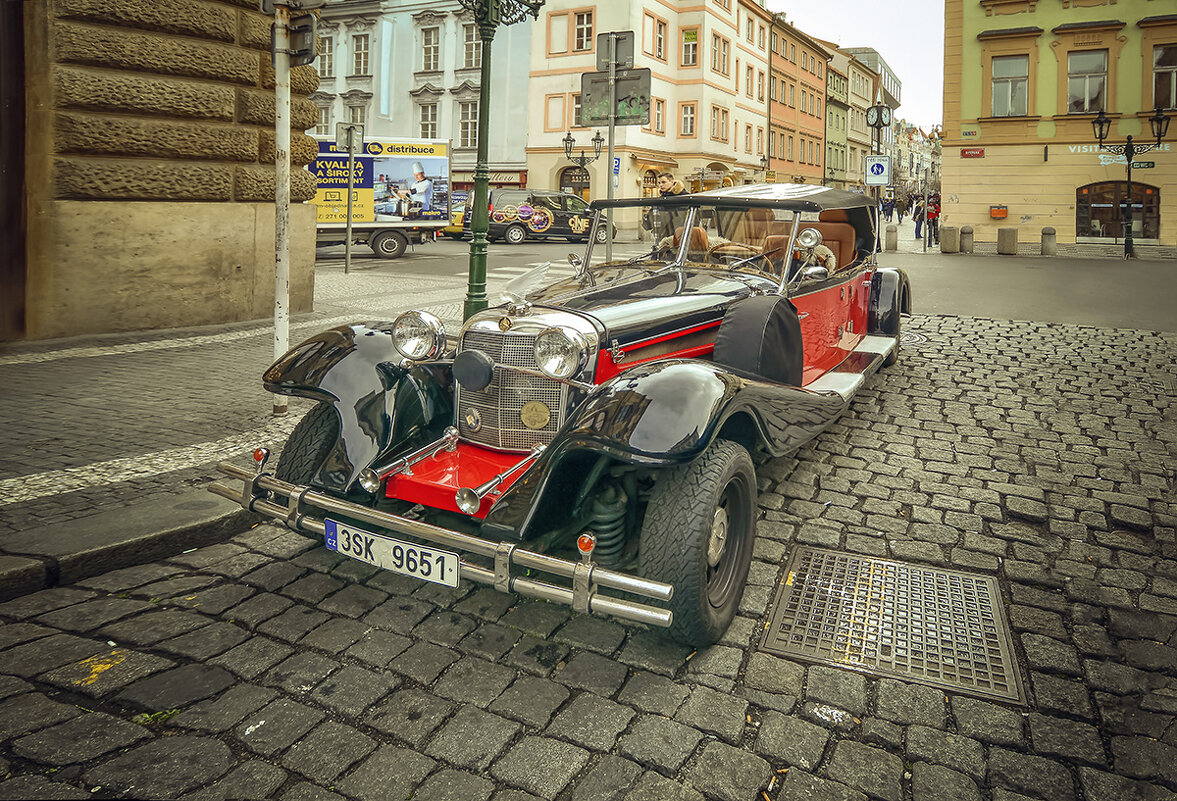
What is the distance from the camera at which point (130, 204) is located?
8500mm

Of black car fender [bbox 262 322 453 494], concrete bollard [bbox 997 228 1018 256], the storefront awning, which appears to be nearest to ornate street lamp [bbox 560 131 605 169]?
the storefront awning

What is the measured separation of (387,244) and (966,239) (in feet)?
56.7

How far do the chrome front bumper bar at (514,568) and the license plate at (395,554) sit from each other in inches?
1.7

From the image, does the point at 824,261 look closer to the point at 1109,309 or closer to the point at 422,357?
the point at 422,357

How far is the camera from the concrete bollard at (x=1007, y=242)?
25484 mm

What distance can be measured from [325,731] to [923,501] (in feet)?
11.0

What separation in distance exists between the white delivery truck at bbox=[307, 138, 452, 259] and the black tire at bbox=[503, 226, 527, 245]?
6349 millimetres

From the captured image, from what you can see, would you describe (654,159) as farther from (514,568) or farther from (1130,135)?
(514,568)

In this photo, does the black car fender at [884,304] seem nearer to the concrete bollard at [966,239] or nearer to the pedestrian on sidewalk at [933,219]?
the concrete bollard at [966,239]

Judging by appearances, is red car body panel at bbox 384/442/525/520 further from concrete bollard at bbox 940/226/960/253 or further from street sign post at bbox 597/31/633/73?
concrete bollard at bbox 940/226/960/253

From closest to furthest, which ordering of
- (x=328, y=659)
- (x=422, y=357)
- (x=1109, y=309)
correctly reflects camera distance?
(x=328, y=659) < (x=422, y=357) < (x=1109, y=309)

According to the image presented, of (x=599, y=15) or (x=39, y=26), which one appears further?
(x=599, y=15)

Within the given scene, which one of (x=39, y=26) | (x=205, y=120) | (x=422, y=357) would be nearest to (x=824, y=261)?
(x=422, y=357)

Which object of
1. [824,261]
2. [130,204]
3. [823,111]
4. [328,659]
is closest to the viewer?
[328,659]
